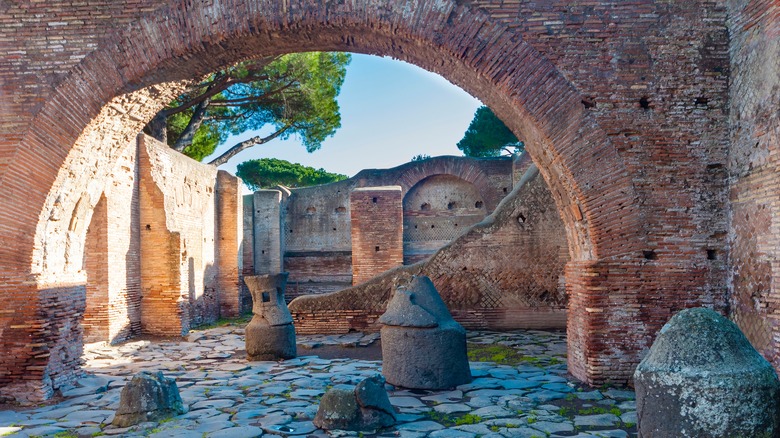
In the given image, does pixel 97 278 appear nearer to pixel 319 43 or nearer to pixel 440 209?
pixel 319 43

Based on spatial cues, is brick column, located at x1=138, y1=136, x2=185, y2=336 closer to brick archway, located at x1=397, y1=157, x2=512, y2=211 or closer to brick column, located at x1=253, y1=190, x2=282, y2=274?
brick column, located at x1=253, y1=190, x2=282, y2=274

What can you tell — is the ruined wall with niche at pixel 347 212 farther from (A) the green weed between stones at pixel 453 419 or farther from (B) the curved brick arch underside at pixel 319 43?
(A) the green weed between stones at pixel 453 419

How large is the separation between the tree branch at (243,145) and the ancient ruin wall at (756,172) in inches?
511

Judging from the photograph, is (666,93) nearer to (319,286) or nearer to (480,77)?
(480,77)

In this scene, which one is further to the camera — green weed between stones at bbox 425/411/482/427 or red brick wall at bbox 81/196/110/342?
red brick wall at bbox 81/196/110/342

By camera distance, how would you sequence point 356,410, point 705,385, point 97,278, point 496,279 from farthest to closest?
point 496,279, point 97,278, point 356,410, point 705,385

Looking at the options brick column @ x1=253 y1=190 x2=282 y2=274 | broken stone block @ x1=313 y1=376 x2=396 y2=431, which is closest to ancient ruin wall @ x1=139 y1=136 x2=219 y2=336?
brick column @ x1=253 y1=190 x2=282 y2=274

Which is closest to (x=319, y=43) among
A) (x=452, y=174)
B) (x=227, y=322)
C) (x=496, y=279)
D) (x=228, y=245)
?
(x=496, y=279)

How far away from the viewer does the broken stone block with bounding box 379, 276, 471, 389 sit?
560cm

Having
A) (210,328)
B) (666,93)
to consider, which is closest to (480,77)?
(666,93)

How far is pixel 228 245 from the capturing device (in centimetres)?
1320

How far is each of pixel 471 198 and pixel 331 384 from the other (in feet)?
36.6

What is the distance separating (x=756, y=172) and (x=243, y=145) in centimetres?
1379

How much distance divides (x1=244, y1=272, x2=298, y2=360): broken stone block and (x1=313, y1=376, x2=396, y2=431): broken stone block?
3.01 metres
